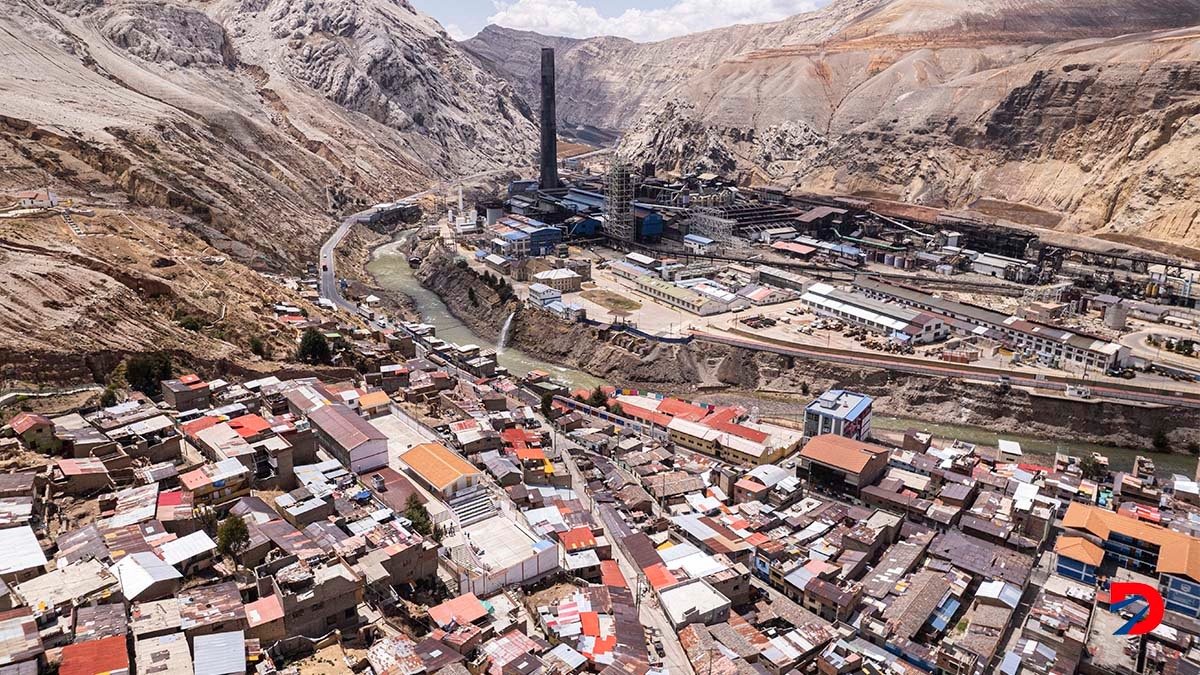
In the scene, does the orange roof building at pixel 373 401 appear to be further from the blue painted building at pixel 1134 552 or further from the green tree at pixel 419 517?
the blue painted building at pixel 1134 552

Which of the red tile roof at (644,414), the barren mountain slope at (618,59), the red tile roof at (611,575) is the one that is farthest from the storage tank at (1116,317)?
the barren mountain slope at (618,59)

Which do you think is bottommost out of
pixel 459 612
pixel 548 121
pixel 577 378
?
pixel 577 378

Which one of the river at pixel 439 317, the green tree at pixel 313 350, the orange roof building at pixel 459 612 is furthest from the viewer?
the river at pixel 439 317

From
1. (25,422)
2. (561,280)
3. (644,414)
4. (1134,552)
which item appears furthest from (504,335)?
(1134,552)

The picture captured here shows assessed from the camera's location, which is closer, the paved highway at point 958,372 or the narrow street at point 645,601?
the narrow street at point 645,601

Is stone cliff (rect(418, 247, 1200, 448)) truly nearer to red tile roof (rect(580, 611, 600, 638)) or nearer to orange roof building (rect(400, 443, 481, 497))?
orange roof building (rect(400, 443, 481, 497))

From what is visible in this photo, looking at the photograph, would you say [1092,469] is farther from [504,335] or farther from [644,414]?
[504,335]
